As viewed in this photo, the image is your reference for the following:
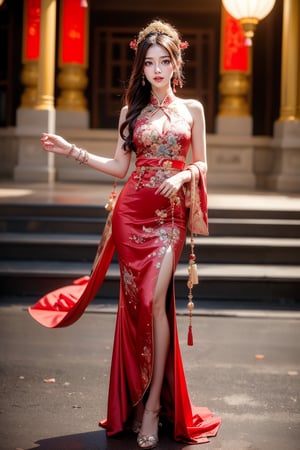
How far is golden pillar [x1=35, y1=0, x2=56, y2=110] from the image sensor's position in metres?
11.2

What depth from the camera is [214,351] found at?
16.2 feet

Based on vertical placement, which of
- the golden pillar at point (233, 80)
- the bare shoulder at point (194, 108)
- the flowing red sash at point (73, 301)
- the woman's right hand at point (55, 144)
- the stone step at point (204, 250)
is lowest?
the stone step at point (204, 250)

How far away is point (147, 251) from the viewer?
3.30 meters

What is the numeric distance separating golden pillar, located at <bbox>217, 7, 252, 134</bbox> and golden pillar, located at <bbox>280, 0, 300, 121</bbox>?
77cm

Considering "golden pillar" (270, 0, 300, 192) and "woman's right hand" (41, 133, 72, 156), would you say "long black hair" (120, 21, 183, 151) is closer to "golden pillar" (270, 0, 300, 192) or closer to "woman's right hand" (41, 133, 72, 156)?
"woman's right hand" (41, 133, 72, 156)

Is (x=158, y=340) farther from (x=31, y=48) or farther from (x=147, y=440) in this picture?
(x=31, y=48)

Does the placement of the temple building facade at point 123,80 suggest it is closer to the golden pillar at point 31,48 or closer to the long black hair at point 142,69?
the golden pillar at point 31,48

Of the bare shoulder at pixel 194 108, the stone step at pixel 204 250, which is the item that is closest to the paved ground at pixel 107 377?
the stone step at pixel 204 250

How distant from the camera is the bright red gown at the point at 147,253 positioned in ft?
10.8

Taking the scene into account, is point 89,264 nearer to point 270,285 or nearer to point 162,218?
point 270,285

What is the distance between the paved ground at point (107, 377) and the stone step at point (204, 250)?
0.88 m

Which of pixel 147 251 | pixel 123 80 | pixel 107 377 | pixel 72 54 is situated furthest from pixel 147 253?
pixel 123 80

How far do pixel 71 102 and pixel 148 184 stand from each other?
29.7 ft

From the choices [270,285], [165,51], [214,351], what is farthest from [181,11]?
[165,51]
